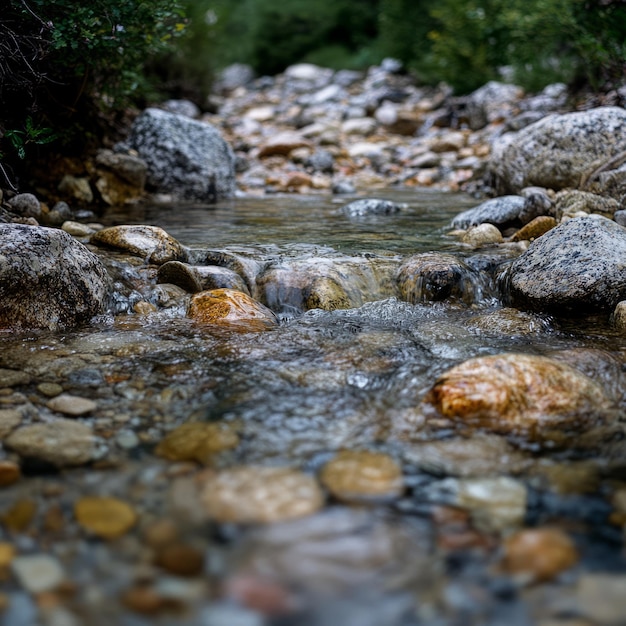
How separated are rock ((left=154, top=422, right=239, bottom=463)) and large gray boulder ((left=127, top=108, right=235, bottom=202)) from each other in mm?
4897

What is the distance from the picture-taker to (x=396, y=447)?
1827mm

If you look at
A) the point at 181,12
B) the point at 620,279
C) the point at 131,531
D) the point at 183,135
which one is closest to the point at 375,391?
the point at 131,531

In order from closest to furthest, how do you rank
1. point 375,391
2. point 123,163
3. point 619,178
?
point 375,391 → point 619,178 → point 123,163

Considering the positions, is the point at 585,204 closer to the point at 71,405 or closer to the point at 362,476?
the point at 362,476

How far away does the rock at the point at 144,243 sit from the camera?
374 cm

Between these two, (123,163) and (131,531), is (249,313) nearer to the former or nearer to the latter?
(131,531)

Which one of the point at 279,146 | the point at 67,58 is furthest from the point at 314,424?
the point at 279,146

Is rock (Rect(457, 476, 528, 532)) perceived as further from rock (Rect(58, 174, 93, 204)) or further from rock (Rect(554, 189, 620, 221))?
rock (Rect(58, 174, 93, 204))

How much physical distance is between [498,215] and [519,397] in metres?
3.08

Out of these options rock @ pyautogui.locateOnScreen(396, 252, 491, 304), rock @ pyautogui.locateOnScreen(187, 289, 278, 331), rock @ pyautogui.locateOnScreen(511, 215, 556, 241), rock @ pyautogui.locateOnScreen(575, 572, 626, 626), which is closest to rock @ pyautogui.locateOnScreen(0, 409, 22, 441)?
rock @ pyautogui.locateOnScreen(187, 289, 278, 331)

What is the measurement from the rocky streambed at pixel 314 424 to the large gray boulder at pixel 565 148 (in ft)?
3.26

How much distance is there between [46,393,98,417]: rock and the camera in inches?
79.4

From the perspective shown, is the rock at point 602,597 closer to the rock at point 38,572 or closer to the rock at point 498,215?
the rock at point 38,572

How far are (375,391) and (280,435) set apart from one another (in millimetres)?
488
